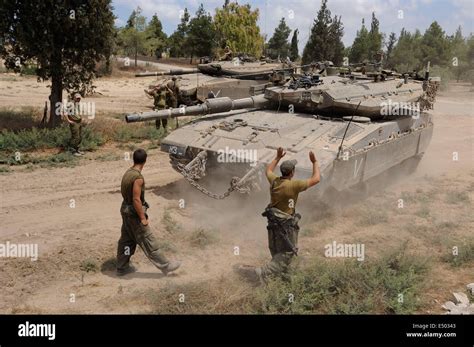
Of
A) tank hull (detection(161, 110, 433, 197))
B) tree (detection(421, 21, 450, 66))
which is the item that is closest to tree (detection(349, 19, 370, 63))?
tree (detection(421, 21, 450, 66))

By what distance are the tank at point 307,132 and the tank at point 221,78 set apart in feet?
23.5

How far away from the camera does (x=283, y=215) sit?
6.05m

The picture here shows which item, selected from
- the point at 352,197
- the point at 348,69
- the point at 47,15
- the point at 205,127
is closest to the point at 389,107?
the point at 352,197

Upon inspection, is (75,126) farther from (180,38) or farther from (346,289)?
(180,38)

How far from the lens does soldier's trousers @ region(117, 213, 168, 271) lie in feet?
20.9

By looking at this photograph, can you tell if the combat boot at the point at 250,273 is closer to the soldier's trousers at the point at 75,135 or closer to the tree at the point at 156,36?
the soldier's trousers at the point at 75,135

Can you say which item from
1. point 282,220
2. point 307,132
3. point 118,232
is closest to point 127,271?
point 118,232

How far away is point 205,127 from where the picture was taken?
32.6ft

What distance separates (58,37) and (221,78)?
22.7 ft

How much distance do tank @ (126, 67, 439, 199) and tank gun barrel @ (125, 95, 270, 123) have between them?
0.02m

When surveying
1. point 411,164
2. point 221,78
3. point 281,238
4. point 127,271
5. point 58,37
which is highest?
point 58,37

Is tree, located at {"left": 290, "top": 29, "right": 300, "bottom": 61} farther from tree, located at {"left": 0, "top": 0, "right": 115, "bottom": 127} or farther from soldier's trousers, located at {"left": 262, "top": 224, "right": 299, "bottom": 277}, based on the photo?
soldier's trousers, located at {"left": 262, "top": 224, "right": 299, "bottom": 277}
